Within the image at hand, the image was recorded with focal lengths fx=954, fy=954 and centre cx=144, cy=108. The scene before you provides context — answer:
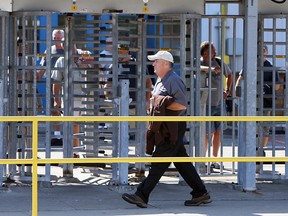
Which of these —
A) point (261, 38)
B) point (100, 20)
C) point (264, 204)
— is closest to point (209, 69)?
point (261, 38)

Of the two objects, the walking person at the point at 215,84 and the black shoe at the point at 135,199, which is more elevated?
the walking person at the point at 215,84

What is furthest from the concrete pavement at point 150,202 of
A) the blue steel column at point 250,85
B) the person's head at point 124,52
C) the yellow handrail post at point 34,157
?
the person's head at point 124,52

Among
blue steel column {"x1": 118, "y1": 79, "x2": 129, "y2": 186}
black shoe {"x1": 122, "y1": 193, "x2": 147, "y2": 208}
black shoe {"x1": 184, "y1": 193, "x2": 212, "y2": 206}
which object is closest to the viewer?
black shoe {"x1": 122, "y1": 193, "x2": 147, "y2": 208}

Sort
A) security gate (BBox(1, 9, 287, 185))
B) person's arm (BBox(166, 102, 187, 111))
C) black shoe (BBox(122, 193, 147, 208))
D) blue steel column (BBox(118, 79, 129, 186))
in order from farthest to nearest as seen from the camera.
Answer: security gate (BBox(1, 9, 287, 185)) → blue steel column (BBox(118, 79, 129, 186)) → black shoe (BBox(122, 193, 147, 208)) → person's arm (BBox(166, 102, 187, 111))

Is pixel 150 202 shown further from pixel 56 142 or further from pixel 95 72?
pixel 56 142

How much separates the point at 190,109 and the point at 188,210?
2.49m

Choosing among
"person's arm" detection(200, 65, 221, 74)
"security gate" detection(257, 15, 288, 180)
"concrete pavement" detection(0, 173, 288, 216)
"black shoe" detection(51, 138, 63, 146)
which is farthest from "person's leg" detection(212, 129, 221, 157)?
"black shoe" detection(51, 138, 63, 146)

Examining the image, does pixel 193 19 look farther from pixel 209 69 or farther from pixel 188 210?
pixel 188 210

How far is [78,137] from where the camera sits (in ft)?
42.3

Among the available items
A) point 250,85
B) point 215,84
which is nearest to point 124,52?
point 215,84

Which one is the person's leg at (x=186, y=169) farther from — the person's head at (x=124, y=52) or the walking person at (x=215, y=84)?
the walking person at (x=215, y=84)

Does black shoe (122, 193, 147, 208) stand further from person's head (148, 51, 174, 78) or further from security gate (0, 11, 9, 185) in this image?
security gate (0, 11, 9, 185)

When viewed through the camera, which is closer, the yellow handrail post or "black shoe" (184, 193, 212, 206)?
the yellow handrail post

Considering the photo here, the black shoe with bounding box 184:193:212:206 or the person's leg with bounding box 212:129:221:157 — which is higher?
the person's leg with bounding box 212:129:221:157
